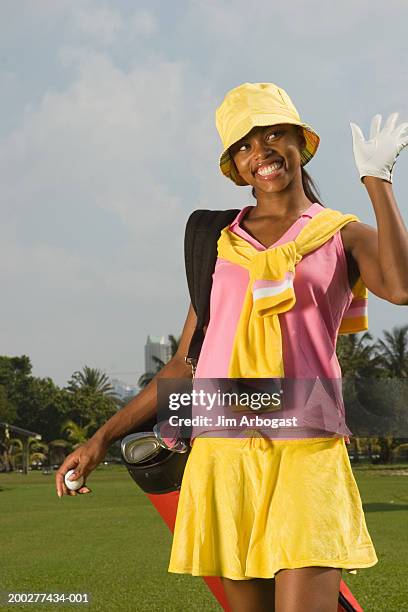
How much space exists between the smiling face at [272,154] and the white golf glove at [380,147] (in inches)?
9.7

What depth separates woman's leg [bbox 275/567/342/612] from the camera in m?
2.04

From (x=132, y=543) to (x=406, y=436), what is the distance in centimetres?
3741

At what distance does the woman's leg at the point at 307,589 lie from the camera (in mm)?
2041

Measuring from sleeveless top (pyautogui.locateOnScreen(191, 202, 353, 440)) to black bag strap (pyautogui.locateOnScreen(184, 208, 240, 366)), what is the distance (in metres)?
0.08

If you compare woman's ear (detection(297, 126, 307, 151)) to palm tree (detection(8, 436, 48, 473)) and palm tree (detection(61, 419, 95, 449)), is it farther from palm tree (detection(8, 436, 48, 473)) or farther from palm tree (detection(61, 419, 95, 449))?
palm tree (detection(61, 419, 95, 449))

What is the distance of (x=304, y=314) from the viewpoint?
2238 mm

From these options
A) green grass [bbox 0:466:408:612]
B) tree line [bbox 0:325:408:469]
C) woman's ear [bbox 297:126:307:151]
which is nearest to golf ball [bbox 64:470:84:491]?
woman's ear [bbox 297:126:307:151]

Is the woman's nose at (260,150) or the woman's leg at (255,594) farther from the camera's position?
the woman's nose at (260,150)

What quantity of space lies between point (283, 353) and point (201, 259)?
39 centimetres

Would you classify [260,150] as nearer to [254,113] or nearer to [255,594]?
[254,113]

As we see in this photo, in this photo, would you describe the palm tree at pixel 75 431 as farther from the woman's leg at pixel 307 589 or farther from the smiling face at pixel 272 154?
the woman's leg at pixel 307 589

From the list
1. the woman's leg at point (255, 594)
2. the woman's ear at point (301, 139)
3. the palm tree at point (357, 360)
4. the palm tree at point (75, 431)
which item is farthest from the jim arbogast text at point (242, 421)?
the palm tree at point (75, 431)

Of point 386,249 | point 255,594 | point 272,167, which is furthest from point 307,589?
point 272,167

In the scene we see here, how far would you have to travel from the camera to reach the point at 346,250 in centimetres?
229
